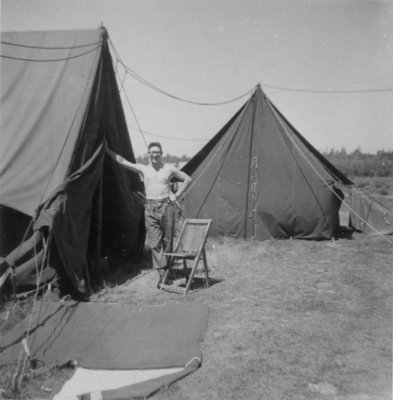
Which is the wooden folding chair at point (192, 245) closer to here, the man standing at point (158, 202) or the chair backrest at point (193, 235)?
the chair backrest at point (193, 235)

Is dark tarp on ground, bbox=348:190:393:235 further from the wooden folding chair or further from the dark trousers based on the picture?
the dark trousers

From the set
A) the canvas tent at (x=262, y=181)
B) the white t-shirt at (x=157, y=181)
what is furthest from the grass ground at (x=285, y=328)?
the canvas tent at (x=262, y=181)

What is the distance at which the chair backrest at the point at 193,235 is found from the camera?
202 inches

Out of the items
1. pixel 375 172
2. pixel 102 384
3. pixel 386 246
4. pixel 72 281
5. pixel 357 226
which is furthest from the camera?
pixel 375 172

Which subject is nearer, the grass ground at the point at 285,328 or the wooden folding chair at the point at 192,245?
the grass ground at the point at 285,328

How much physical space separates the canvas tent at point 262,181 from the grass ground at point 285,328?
1682 mm

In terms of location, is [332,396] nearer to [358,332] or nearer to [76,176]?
[358,332]

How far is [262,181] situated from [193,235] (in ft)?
12.1

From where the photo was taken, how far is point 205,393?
2611mm

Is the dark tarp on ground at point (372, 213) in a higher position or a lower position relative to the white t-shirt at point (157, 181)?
lower

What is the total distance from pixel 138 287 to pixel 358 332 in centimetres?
274

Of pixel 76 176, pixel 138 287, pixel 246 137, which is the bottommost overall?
pixel 138 287

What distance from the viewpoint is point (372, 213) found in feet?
29.6

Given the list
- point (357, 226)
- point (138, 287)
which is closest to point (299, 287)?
point (138, 287)
